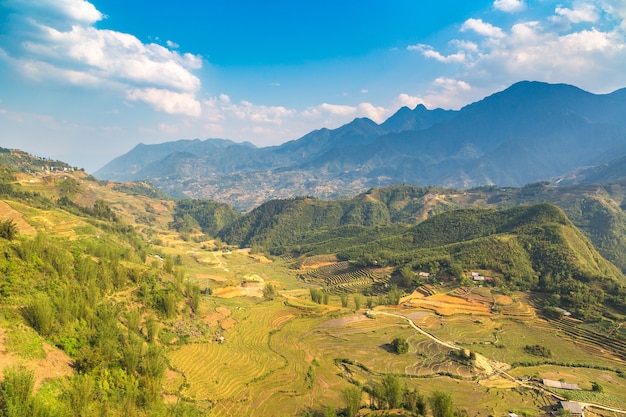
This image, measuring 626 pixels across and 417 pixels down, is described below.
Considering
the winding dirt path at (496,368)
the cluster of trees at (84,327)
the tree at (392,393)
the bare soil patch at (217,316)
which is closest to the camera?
the cluster of trees at (84,327)

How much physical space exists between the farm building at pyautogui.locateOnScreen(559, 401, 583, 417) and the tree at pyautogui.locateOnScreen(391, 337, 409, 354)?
2253 centimetres

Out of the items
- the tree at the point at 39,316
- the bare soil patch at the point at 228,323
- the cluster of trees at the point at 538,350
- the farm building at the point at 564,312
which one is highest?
the tree at the point at 39,316

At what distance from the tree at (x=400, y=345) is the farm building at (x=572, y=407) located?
22530mm

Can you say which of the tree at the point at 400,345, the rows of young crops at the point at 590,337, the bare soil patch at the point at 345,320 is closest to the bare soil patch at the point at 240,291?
the bare soil patch at the point at 345,320

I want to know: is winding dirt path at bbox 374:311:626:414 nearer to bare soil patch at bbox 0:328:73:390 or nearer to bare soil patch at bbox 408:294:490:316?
bare soil patch at bbox 408:294:490:316

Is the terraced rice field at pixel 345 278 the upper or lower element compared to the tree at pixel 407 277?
lower

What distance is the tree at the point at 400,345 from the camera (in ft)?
193

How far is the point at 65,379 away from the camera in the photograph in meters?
30.3

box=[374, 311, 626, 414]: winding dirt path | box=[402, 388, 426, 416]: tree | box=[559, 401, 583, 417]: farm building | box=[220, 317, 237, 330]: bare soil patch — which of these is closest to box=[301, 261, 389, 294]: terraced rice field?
box=[374, 311, 626, 414]: winding dirt path

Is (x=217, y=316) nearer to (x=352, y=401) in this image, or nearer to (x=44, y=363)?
(x=44, y=363)

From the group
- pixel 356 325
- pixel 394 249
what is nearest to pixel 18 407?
A: pixel 356 325

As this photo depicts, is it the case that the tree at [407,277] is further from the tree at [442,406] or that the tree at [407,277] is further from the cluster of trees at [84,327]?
the cluster of trees at [84,327]

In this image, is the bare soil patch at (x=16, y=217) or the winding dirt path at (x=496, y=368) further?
the bare soil patch at (x=16, y=217)

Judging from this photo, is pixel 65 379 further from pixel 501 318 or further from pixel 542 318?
pixel 542 318
